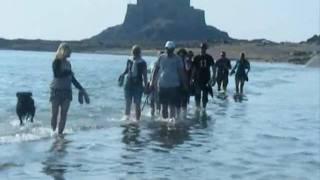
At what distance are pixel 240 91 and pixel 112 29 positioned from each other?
16560 cm

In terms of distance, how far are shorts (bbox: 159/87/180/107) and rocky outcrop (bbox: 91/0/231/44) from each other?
528ft

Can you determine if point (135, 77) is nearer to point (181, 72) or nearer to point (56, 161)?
point (181, 72)

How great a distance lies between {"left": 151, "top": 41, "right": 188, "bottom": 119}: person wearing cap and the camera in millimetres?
15484

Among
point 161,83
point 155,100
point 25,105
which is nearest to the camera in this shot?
point 161,83

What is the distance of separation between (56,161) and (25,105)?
5.13m

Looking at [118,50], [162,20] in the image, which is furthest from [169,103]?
[162,20]

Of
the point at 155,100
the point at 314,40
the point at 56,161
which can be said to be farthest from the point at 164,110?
the point at 314,40

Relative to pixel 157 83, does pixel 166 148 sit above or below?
below

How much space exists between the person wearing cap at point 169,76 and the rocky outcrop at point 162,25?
16104cm

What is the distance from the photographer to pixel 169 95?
1559 cm

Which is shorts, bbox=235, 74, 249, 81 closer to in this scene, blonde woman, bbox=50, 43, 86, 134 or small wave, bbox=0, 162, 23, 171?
blonde woman, bbox=50, 43, 86, 134

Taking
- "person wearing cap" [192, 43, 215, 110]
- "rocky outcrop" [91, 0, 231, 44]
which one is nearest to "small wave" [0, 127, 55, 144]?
"person wearing cap" [192, 43, 215, 110]

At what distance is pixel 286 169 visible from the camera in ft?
35.7

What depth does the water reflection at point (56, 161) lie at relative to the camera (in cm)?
995
